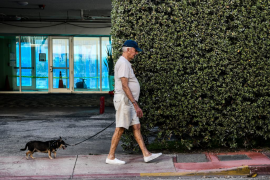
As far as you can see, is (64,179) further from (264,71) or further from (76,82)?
(76,82)

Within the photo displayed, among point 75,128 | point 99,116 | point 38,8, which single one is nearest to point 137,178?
point 75,128

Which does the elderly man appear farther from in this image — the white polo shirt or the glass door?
the glass door

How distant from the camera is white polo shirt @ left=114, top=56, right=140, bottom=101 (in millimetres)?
5816

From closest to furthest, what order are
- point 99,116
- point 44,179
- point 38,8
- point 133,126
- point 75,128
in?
point 44,179 → point 133,126 → point 75,128 → point 99,116 → point 38,8

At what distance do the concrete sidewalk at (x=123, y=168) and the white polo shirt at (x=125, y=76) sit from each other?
1.13m

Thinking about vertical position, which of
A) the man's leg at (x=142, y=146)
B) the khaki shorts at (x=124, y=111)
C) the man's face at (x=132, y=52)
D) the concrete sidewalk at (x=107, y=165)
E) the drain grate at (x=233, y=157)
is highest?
the man's face at (x=132, y=52)

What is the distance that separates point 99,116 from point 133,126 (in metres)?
6.47

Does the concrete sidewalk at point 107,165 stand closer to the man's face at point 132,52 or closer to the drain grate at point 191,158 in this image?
the drain grate at point 191,158

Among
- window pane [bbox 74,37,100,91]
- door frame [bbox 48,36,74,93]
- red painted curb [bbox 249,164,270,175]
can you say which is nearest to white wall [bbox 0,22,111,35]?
door frame [bbox 48,36,74,93]

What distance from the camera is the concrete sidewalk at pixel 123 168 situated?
5.61m

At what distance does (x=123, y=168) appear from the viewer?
588 cm

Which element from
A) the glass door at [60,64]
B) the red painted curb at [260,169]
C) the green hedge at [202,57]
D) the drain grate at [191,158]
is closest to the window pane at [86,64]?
the glass door at [60,64]

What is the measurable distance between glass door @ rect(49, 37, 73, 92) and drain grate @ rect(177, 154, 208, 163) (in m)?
16.5

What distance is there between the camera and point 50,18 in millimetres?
21281
